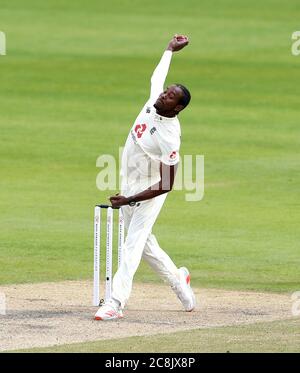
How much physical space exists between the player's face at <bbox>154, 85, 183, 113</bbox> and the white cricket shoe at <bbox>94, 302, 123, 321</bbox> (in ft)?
5.89

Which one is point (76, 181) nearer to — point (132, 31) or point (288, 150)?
point (288, 150)

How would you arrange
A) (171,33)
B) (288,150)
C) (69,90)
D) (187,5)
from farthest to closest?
(187,5)
(171,33)
(69,90)
(288,150)

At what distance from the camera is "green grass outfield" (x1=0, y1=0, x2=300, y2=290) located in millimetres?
16109

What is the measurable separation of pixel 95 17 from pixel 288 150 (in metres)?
21.4

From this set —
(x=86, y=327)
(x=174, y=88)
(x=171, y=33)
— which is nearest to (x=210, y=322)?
(x=86, y=327)

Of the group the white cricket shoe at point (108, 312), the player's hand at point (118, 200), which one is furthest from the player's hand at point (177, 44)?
the white cricket shoe at point (108, 312)

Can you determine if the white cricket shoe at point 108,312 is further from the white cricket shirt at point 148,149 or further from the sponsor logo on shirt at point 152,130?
the sponsor logo on shirt at point 152,130

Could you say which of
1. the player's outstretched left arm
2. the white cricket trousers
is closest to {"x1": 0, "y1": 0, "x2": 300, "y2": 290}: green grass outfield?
the white cricket trousers

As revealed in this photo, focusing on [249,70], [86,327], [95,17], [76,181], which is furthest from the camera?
[95,17]

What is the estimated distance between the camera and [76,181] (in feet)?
74.2

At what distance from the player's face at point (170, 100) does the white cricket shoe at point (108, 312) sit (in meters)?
1.79

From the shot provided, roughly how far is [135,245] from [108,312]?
0.67 metres

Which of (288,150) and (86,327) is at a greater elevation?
(288,150)
